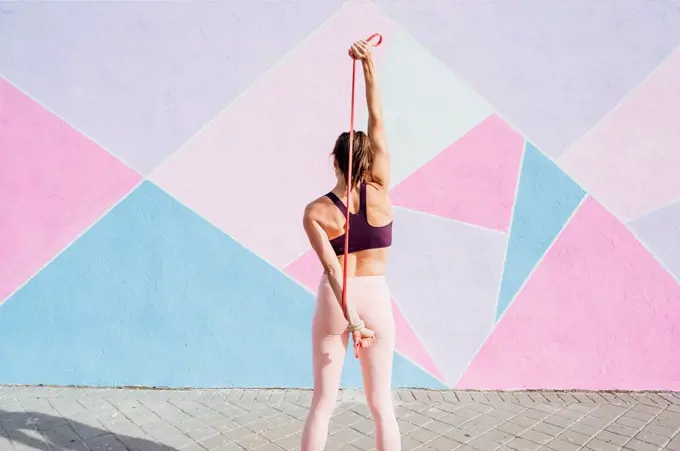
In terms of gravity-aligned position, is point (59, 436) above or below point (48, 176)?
below

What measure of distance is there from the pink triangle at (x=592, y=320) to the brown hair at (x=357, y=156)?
2244 millimetres

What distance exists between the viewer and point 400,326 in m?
3.93

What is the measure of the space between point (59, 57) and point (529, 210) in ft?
12.4

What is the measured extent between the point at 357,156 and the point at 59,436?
2.64 m

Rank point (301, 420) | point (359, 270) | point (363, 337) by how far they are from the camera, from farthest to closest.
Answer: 1. point (301, 420)
2. point (359, 270)
3. point (363, 337)

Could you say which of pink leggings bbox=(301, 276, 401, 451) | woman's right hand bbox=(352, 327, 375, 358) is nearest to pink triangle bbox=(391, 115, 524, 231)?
pink leggings bbox=(301, 276, 401, 451)

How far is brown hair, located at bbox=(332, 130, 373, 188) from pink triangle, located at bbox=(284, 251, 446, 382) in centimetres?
175

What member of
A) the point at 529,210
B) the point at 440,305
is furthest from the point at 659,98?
the point at 440,305

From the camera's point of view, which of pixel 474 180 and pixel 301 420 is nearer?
pixel 301 420

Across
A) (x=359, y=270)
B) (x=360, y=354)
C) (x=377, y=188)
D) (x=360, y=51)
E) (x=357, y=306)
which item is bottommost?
(x=360, y=354)

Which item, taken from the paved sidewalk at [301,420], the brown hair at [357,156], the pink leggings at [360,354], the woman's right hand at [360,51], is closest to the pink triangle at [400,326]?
the paved sidewalk at [301,420]

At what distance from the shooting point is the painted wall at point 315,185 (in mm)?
3846

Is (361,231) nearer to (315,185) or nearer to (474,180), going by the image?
(315,185)

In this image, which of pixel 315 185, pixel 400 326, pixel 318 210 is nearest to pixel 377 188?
pixel 318 210
